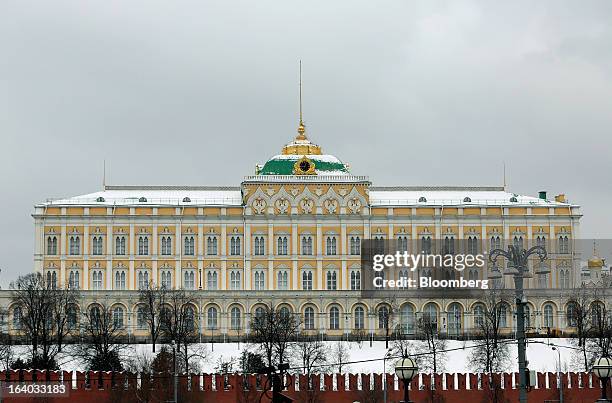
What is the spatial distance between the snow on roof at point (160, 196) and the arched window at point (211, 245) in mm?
3281

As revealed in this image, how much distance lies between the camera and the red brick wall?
76125 millimetres

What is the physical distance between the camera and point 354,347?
381ft

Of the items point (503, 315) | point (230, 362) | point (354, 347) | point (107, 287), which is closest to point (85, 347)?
point (230, 362)

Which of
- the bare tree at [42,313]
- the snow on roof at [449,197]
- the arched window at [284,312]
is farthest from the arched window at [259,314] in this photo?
the snow on roof at [449,197]

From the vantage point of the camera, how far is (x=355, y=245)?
13825 centimetres

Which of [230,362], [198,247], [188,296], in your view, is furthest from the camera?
[198,247]

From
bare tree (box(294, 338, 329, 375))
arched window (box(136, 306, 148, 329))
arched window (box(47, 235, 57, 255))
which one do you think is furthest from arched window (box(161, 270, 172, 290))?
bare tree (box(294, 338, 329, 375))

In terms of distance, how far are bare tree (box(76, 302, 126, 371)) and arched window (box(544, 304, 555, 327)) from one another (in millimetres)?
35688

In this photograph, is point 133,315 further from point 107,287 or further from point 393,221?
point 393,221

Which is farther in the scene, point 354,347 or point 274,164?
point 274,164

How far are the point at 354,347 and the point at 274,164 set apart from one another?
30.1 metres

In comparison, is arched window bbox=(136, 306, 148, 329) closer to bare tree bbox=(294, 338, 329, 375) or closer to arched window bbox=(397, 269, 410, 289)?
arched window bbox=(397, 269, 410, 289)

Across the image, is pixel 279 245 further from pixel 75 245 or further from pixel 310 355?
pixel 310 355

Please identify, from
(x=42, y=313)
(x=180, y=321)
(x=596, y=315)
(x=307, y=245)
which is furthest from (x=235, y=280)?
(x=596, y=315)
